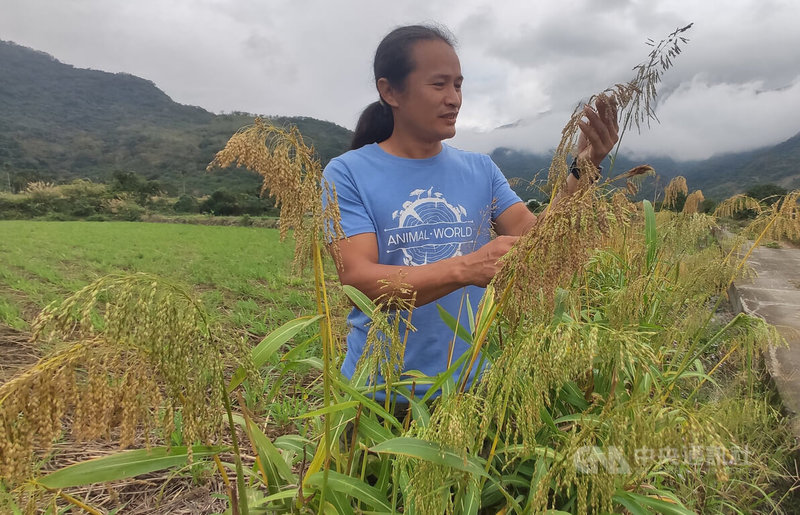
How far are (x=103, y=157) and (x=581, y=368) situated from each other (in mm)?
45097

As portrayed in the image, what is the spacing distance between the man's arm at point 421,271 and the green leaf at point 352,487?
49 cm

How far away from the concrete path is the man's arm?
56.4 inches

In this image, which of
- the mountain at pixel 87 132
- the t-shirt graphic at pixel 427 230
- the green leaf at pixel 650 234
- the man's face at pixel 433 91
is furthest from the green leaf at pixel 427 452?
the mountain at pixel 87 132

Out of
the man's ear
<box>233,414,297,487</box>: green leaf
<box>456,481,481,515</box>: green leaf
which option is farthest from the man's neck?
<box>456,481,481,515</box>: green leaf

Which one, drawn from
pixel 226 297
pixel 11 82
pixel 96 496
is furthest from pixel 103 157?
pixel 96 496

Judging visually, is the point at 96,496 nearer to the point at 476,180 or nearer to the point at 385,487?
the point at 385,487

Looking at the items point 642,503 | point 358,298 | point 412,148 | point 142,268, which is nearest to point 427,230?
point 412,148

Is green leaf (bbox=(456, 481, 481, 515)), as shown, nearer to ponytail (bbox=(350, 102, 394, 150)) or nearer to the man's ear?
the man's ear

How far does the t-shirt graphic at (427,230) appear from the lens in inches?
70.5

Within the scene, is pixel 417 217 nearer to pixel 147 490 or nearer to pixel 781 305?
pixel 147 490

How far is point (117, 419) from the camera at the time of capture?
0.68m

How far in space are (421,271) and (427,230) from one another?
0.65m

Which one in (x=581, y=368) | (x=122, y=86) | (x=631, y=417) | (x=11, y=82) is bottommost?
(x=631, y=417)

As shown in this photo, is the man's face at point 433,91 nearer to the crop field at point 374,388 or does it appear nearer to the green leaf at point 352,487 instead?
the crop field at point 374,388
